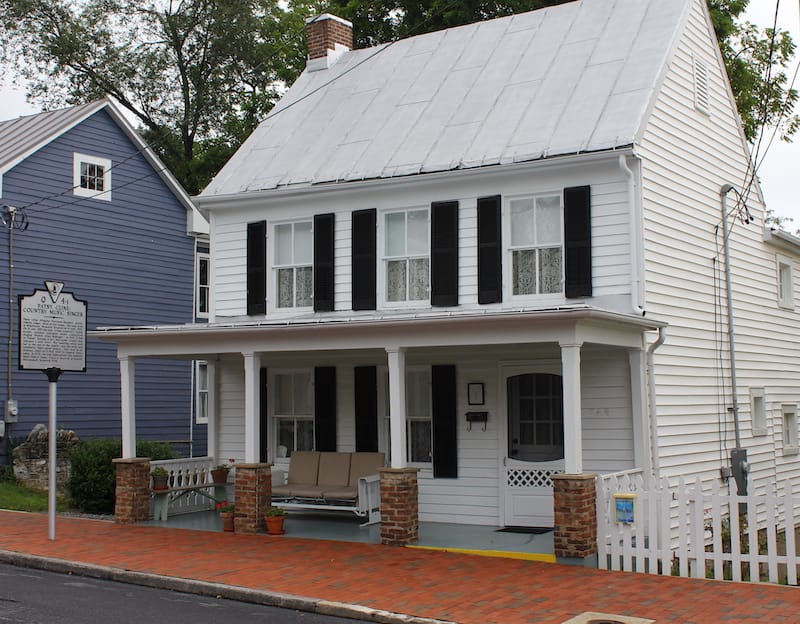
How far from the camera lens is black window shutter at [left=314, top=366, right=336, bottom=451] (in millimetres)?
16781

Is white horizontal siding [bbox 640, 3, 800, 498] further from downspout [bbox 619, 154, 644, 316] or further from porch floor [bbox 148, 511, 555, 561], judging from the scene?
porch floor [bbox 148, 511, 555, 561]

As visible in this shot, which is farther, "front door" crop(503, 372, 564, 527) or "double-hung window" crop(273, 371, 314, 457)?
"double-hung window" crop(273, 371, 314, 457)

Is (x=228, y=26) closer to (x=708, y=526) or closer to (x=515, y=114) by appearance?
(x=515, y=114)

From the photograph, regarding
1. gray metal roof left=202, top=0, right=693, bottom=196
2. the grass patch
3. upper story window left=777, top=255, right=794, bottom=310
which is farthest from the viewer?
upper story window left=777, top=255, right=794, bottom=310

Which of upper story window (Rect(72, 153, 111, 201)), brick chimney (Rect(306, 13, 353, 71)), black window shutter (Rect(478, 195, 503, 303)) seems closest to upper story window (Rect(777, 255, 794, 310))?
black window shutter (Rect(478, 195, 503, 303))

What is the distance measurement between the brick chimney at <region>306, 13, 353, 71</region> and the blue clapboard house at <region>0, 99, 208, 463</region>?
210 inches

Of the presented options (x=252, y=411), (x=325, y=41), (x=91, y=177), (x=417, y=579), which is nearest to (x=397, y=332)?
(x=252, y=411)

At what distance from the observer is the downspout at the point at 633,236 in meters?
13.9

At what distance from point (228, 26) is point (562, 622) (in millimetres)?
28766

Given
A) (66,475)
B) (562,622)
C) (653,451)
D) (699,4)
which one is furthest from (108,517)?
(699,4)

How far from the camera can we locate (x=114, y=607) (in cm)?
995

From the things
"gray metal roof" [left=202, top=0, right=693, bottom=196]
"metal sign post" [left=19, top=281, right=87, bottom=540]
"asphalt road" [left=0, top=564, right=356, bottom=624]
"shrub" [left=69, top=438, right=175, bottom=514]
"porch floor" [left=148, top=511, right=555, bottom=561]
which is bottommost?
"asphalt road" [left=0, top=564, right=356, bottom=624]

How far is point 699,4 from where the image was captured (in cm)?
1733

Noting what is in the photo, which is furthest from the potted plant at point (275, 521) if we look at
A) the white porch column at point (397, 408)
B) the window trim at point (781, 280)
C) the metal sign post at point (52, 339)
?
the window trim at point (781, 280)
